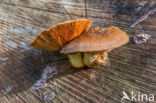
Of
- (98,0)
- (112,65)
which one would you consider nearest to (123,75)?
(112,65)

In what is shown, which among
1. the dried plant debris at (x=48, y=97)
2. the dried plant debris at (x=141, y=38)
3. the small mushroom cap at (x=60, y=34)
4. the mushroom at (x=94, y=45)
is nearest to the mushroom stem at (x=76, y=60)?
the mushroom at (x=94, y=45)

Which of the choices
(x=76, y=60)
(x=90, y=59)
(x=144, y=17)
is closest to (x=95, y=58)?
(x=90, y=59)

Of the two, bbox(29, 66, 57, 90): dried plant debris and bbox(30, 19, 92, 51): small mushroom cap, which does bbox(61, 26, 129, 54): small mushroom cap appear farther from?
bbox(29, 66, 57, 90): dried plant debris

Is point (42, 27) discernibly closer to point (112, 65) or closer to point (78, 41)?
point (78, 41)

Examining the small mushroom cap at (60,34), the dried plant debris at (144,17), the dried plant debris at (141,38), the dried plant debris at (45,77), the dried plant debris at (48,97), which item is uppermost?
the dried plant debris at (144,17)

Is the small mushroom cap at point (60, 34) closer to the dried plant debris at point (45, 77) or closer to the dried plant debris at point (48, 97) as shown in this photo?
the dried plant debris at point (45, 77)

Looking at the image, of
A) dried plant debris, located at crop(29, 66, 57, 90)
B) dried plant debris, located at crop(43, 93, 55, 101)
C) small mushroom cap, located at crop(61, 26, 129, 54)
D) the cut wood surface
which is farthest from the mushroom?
dried plant debris, located at crop(43, 93, 55, 101)
